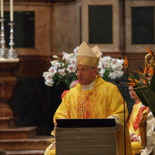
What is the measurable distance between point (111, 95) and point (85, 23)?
5.54 metres

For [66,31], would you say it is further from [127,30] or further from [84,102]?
[84,102]

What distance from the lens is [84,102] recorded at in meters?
6.65

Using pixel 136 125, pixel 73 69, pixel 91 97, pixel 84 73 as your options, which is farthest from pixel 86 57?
pixel 73 69

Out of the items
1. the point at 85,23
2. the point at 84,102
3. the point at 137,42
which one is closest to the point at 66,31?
the point at 85,23

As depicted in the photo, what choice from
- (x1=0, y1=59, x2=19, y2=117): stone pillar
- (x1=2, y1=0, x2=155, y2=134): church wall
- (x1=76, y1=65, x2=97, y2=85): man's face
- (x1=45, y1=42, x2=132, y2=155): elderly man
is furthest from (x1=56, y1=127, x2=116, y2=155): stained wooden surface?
(x1=2, y1=0, x2=155, y2=134): church wall

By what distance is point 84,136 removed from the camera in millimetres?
5148

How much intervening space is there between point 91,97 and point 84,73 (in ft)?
1.04

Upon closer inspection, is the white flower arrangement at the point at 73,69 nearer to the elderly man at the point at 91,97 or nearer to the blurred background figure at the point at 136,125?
the blurred background figure at the point at 136,125

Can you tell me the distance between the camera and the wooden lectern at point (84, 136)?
5.13 meters

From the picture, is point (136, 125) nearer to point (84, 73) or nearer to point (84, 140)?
point (84, 73)

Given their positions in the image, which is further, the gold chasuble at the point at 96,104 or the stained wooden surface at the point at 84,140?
the gold chasuble at the point at 96,104

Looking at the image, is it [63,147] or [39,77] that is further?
[39,77]

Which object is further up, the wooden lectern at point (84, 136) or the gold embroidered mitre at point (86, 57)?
the gold embroidered mitre at point (86, 57)

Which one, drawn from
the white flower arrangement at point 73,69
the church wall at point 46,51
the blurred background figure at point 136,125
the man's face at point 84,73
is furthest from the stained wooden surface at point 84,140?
the church wall at point 46,51
